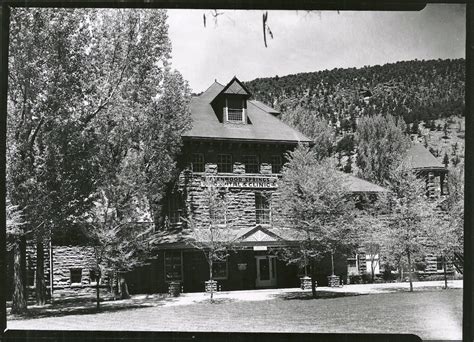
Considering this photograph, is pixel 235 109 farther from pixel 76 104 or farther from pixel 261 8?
pixel 261 8

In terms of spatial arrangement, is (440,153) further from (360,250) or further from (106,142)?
(106,142)

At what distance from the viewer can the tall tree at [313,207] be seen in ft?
29.9

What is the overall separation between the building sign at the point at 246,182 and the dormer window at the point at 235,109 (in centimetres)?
106

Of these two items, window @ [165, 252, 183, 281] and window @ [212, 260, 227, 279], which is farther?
window @ [212, 260, 227, 279]

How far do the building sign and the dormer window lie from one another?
3.48 ft

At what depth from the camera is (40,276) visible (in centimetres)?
802

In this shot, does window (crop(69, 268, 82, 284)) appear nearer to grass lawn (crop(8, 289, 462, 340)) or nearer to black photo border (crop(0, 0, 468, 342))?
grass lawn (crop(8, 289, 462, 340))

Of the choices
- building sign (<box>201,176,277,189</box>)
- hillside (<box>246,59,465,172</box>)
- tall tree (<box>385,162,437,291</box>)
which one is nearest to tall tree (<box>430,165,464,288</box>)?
tall tree (<box>385,162,437,291</box>)

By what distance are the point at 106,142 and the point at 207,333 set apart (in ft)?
14.3

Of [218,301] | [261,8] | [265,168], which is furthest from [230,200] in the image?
[261,8]

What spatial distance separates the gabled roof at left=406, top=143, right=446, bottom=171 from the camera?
740 cm

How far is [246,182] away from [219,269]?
5.32 feet

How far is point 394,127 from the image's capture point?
7.83 metres

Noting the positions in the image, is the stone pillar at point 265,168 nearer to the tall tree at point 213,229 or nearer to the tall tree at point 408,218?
the tall tree at point 213,229
